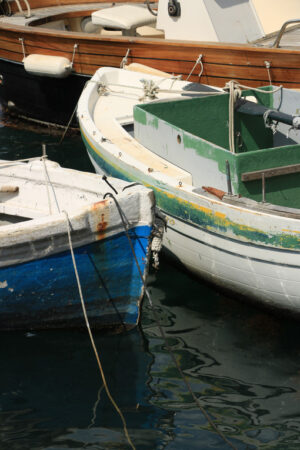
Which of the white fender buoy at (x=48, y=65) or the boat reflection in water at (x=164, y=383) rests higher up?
the white fender buoy at (x=48, y=65)

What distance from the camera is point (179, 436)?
4516 mm

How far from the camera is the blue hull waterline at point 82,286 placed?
520 cm

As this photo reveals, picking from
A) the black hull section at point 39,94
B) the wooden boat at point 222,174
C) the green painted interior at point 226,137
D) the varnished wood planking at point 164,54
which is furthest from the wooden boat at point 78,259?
the black hull section at point 39,94

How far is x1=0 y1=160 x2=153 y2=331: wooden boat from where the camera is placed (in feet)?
16.4

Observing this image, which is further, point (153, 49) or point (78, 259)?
point (153, 49)

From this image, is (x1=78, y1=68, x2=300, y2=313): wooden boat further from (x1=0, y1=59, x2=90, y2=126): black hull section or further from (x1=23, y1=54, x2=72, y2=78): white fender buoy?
(x1=0, y1=59, x2=90, y2=126): black hull section

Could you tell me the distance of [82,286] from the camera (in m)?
5.34

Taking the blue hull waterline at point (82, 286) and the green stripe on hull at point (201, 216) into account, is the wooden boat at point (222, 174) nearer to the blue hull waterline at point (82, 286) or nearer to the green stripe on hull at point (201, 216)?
the green stripe on hull at point (201, 216)

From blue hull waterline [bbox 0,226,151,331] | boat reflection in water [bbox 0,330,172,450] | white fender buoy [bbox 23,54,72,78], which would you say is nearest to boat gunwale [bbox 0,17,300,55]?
white fender buoy [bbox 23,54,72,78]

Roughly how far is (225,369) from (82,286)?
124 cm

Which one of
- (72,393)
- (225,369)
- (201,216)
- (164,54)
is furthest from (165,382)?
(164,54)

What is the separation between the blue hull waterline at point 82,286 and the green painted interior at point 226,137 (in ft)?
3.36

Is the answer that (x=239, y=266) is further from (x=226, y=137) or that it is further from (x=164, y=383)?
(x=226, y=137)

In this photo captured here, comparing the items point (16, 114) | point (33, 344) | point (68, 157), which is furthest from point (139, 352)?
point (16, 114)
